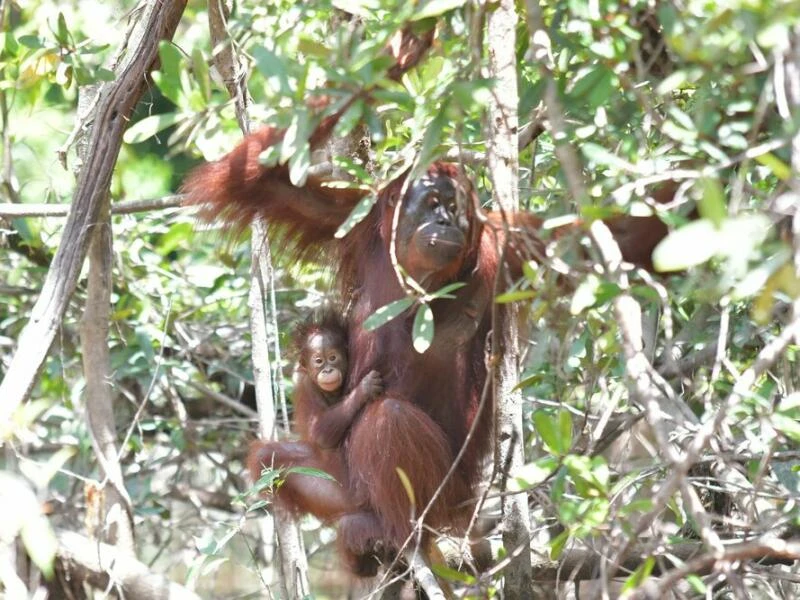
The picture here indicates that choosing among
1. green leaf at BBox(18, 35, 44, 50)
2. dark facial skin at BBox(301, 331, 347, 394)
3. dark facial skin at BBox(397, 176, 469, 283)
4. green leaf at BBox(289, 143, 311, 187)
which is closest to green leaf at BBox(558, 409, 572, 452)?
green leaf at BBox(289, 143, 311, 187)

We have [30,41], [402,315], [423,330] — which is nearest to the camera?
[423,330]

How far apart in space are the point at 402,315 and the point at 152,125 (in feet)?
5.32

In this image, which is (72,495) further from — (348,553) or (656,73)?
(656,73)

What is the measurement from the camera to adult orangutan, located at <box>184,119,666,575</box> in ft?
13.1

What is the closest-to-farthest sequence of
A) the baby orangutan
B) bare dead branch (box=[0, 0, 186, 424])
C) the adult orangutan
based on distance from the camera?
bare dead branch (box=[0, 0, 186, 424]) → the adult orangutan → the baby orangutan

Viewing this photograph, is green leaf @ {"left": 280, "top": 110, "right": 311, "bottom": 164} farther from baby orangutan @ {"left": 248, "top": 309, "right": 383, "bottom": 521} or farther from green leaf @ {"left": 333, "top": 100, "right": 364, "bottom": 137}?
baby orangutan @ {"left": 248, "top": 309, "right": 383, "bottom": 521}

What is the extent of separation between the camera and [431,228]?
3.89 meters

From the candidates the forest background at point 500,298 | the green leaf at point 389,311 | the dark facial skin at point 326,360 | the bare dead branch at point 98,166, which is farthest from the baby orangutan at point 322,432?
the green leaf at point 389,311

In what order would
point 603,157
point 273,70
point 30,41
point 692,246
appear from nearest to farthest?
point 692,246, point 603,157, point 273,70, point 30,41

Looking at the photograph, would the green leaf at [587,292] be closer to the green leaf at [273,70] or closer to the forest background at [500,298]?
the forest background at [500,298]

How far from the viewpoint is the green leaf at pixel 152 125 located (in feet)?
9.55

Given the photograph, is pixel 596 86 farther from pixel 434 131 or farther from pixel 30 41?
pixel 30 41

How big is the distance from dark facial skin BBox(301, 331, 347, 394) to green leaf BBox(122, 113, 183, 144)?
154 cm

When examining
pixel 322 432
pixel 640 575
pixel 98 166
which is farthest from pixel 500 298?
pixel 322 432
